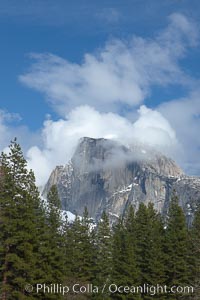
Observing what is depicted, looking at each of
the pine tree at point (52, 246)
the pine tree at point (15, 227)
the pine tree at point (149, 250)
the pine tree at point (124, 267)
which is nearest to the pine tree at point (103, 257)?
the pine tree at point (124, 267)

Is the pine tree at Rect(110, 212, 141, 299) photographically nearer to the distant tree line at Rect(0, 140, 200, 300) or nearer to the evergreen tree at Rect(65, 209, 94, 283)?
the distant tree line at Rect(0, 140, 200, 300)

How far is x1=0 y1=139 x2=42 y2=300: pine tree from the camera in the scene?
123 ft

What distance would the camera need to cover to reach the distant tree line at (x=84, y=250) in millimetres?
38531

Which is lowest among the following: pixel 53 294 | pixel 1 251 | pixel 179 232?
pixel 53 294

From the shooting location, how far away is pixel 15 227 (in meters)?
37.5

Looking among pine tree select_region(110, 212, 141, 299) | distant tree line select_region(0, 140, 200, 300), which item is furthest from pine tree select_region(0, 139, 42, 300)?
pine tree select_region(110, 212, 141, 299)

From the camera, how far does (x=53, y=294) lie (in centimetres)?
4725

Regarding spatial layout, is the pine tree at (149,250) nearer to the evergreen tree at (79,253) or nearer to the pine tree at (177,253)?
the pine tree at (177,253)

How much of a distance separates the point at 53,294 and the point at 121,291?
1213cm

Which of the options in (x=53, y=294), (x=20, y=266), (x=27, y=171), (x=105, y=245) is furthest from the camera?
(x=105, y=245)

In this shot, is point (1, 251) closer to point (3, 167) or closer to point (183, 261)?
point (3, 167)

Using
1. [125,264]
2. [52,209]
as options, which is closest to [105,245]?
[125,264]

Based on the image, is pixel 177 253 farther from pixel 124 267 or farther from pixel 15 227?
pixel 15 227

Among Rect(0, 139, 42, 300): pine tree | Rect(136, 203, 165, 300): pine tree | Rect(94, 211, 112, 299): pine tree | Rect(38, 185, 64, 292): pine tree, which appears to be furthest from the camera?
Rect(94, 211, 112, 299): pine tree
